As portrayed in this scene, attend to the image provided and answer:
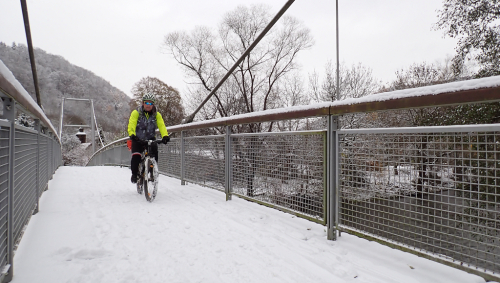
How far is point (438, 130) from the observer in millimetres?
1758

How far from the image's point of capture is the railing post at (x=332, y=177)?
2.39m

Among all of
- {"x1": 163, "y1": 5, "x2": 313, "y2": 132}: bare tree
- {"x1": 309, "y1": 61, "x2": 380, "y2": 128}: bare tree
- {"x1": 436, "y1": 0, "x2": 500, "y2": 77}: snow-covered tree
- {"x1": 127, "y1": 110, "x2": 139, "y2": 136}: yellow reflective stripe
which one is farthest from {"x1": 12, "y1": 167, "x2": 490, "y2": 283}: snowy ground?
{"x1": 309, "y1": 61, "x2": 380, "y2": 128}: bare tree

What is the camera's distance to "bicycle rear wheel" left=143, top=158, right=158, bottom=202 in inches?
155

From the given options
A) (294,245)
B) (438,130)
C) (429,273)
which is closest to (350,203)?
(294,245)

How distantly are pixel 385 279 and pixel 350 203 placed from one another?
658 mm

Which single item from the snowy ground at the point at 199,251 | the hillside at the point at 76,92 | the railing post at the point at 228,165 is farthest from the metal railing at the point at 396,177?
the hillside at the point at 76,92

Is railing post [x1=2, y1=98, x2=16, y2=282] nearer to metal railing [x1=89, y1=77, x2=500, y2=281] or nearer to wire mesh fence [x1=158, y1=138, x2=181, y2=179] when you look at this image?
metal railing [x1=89, y1=77, x2=500, y2=281]

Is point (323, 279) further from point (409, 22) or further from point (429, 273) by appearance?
point (409, 22)

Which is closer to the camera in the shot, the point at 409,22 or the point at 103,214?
the point at 103,214

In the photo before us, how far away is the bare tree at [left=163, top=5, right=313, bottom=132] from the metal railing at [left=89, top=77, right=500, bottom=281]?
16.7 metres

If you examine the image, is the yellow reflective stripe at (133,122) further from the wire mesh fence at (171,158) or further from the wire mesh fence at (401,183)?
the wire mesh fence at (401,183)

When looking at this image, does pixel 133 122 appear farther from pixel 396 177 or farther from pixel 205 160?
pixel 396 177

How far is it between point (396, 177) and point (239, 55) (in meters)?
19.4

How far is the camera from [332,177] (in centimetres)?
241
